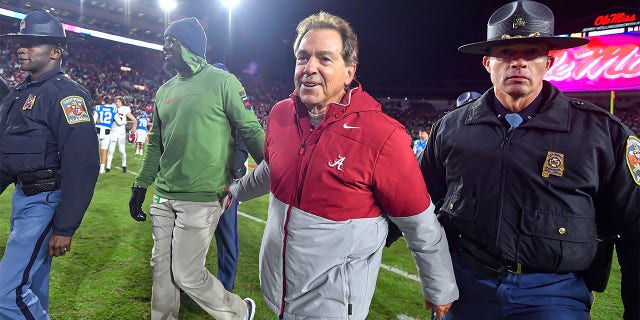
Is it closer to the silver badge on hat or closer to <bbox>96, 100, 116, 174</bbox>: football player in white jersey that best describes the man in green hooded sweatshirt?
the silver badge on hat

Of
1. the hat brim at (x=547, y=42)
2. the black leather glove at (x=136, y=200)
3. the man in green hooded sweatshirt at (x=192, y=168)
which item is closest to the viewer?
the hat brim at (x=547, y=42)

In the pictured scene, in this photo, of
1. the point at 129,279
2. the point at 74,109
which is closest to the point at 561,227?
the point at 74,109

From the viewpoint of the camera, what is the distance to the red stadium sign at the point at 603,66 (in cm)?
1393

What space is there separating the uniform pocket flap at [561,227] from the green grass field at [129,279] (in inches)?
91.7

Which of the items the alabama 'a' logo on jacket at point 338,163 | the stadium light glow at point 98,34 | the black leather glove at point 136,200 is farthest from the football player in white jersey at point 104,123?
the stadium light glow at point 98,34

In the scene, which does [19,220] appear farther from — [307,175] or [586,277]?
[586,277]

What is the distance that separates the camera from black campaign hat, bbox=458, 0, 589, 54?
2.00 meters

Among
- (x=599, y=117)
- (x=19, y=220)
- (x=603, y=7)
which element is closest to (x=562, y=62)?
(x=599, y=117)

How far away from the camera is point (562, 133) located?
1.87 meters

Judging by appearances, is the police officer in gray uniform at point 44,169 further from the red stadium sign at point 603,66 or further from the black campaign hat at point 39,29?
the red stadium sign at point 603,66

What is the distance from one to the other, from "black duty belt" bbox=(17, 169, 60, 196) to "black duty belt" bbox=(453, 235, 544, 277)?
2417mm

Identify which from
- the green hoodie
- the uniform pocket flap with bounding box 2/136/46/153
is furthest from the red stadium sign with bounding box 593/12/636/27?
the uniform pocket flap with bounding box 2/136/46/153

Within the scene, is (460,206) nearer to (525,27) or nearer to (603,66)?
(525,27)

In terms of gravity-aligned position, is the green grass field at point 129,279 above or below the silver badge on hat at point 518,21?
below
